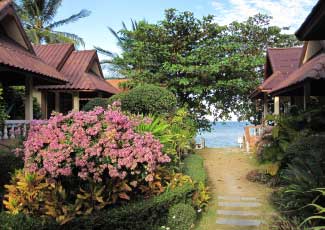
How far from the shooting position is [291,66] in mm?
16391

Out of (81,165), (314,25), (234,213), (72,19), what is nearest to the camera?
→ (314,25)

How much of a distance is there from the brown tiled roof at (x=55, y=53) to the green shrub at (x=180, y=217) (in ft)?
41.5

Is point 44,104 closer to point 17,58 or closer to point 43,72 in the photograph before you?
point 43,72

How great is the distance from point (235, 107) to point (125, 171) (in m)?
16.5

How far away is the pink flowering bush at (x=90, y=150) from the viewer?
15.8ft

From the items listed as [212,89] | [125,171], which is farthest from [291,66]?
[125,171]

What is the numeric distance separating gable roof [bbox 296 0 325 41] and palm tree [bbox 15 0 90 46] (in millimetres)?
23861

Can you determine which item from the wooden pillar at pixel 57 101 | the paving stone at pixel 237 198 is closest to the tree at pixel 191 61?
the wooden pillar at pixel 57 101

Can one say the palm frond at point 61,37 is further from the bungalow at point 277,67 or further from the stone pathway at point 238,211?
the stone pathway at point 238,211

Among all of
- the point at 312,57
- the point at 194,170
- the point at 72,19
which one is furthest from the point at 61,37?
the point at 194,170

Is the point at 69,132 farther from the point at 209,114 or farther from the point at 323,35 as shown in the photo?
the point at 209,114

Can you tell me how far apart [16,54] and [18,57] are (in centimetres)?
29

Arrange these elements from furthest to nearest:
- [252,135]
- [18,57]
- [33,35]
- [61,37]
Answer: [61,37] < [33,35] < [252,135] < [18,57]

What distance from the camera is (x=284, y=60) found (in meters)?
16.8
